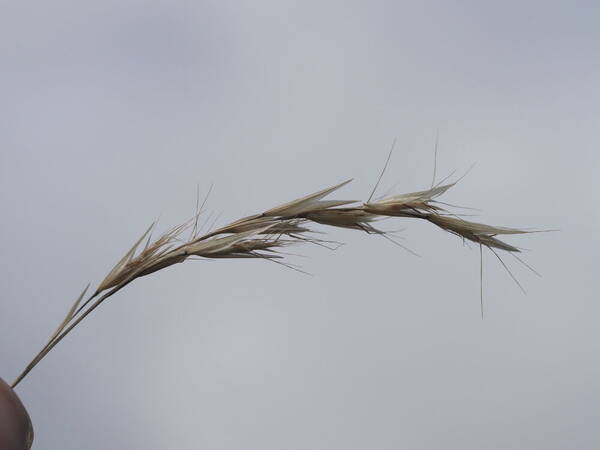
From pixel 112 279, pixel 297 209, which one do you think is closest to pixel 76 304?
pixel 112 279

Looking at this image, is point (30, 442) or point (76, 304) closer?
point (30, 442)

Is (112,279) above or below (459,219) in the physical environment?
below

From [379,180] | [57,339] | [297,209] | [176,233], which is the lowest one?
[57,339]

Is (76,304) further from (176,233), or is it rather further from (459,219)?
(459,219)

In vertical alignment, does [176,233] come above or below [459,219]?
below

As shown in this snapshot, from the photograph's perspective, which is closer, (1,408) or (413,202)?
(1,408)

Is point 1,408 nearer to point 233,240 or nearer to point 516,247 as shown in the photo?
point 233,240

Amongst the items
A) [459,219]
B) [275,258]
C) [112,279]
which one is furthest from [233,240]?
[459,219]

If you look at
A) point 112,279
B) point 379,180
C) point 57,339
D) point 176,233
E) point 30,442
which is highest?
point 379,180
